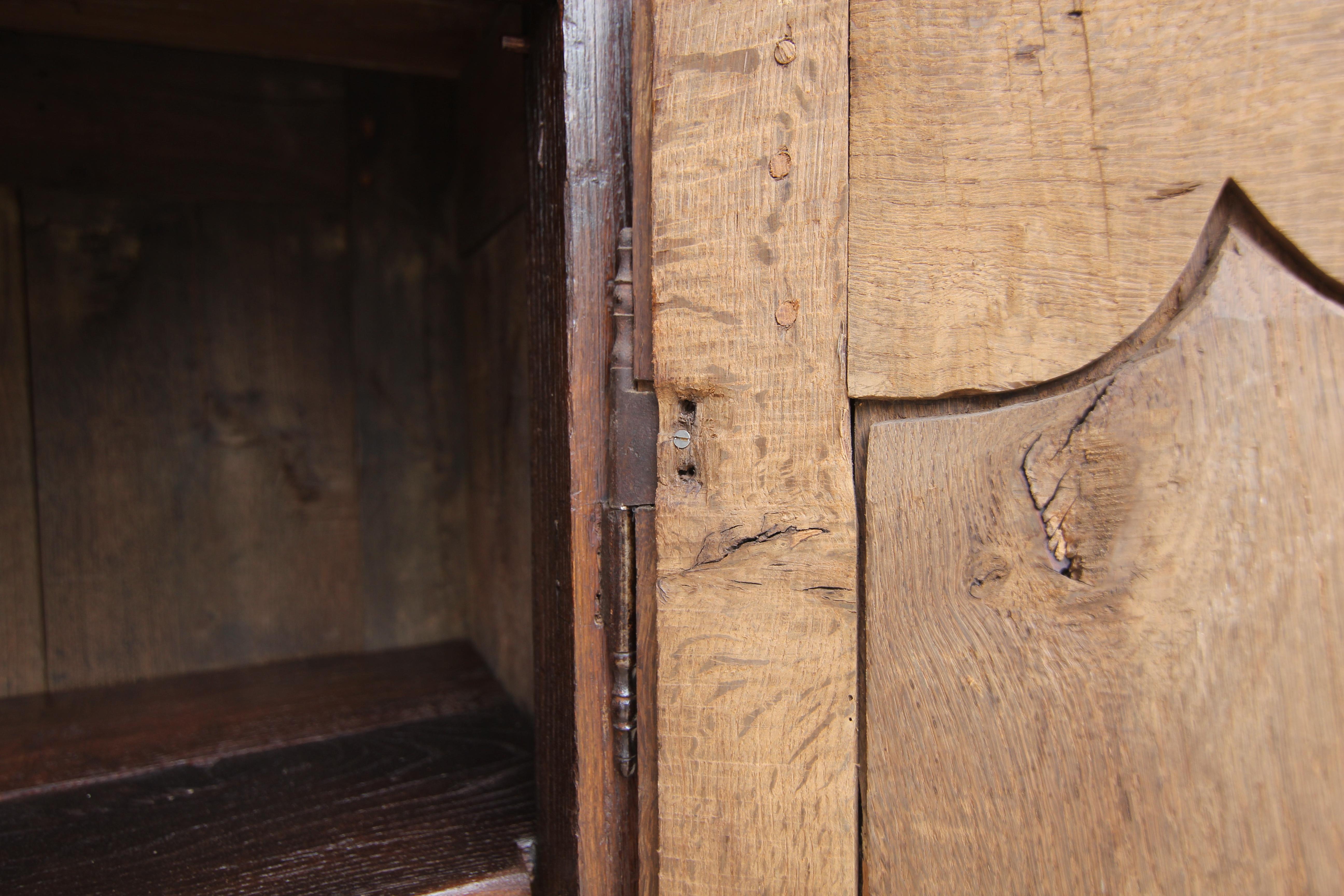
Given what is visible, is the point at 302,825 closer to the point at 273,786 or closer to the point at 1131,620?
the point at 273,786

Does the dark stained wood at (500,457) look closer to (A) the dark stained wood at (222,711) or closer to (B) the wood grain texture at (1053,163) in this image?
(A) the dark stained wood at (222,711)

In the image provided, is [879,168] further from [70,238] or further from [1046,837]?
[70,238]

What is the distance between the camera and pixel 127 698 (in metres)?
1.13

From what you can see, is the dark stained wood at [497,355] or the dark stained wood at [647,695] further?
the dark stained wood at [497,355]

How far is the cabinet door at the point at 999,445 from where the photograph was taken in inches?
18.5

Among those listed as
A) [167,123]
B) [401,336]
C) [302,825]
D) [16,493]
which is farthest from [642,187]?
[16,493]

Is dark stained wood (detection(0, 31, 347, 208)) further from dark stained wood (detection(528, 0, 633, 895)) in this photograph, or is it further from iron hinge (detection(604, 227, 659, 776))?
iron hinge (detection(604, 227, 659, 776))

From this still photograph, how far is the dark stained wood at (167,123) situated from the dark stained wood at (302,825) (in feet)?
2.71

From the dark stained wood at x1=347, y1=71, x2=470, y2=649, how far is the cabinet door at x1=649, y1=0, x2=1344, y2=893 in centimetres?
85

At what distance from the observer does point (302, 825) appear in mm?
823

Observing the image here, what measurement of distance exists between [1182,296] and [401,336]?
1.12 m

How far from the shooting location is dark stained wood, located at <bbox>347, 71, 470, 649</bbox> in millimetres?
1269

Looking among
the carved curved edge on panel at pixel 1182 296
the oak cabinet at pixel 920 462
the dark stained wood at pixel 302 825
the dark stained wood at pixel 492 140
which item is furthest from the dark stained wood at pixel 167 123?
the carved curved edge on panel at pixel 1182 296

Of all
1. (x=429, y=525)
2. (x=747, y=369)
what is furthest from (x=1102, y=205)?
(x=429, y=525)
